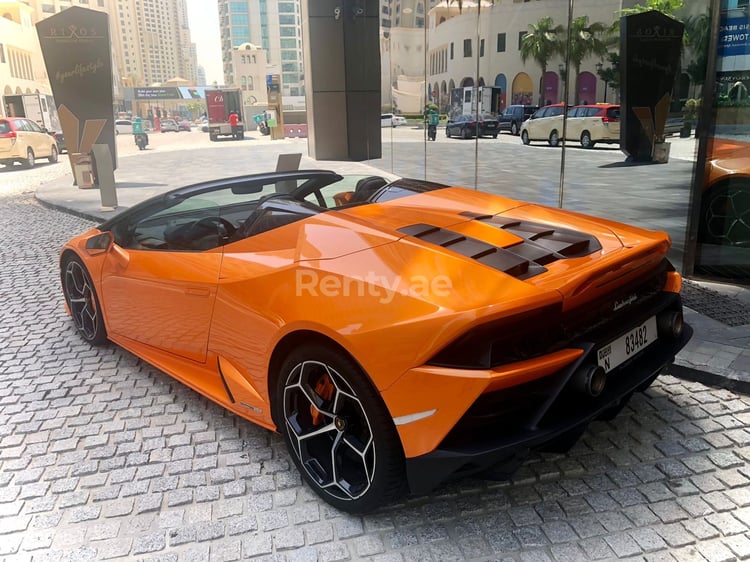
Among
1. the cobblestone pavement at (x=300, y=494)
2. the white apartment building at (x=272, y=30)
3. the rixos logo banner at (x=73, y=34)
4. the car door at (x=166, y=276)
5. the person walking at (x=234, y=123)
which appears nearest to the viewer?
the cobblestone pavement at (x=300, y=494)

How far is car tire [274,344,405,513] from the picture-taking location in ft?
6.84

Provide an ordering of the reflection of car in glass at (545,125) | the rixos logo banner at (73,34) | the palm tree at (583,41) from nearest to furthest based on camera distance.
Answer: the palm tree at (583,41) → the reflection of car in glass at (545,125) → the rixos logo banner at (73,34)

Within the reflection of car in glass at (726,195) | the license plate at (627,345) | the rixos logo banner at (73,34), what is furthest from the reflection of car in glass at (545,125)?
the rixos logo banner at (73,34)

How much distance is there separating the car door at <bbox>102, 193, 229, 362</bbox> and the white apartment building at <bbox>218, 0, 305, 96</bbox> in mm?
109434

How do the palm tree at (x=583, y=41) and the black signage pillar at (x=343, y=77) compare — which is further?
the black signage pillar at (x=343, y=77)

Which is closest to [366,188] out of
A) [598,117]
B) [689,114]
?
[689,114]

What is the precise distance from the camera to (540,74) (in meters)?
7.32

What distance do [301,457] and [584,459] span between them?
131 centimetres

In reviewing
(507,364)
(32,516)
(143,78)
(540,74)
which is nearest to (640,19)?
(540,74)

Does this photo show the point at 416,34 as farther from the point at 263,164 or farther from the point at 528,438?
the point at 528,438

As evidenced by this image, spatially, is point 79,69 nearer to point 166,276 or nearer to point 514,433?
point 166,276

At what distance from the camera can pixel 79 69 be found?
13.3 m

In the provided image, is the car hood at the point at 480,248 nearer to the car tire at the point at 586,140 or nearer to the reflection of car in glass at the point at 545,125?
the car tire at the point at 586,140

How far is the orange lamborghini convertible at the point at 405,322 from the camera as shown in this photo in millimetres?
1914
